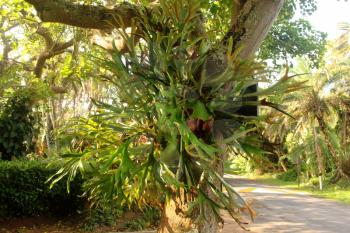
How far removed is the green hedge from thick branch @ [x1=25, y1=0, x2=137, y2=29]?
16.4 ft

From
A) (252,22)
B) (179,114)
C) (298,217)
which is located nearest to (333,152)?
(298,217)

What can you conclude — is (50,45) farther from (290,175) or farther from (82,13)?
(290,175)

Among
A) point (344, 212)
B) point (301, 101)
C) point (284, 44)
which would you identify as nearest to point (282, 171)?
point (301, 101)

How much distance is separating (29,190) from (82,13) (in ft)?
18.3

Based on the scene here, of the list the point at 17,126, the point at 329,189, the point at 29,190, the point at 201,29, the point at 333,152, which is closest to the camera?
the point at 201,29

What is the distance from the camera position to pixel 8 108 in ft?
40.1

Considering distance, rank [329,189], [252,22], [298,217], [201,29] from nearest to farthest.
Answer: [252,22] → [201,29] → [298,217] → [329,189]

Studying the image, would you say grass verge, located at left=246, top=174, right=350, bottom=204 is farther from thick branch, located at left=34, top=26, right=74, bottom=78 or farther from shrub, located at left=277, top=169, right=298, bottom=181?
thick branch, located at left=34, top=26, right=74, bottom=78

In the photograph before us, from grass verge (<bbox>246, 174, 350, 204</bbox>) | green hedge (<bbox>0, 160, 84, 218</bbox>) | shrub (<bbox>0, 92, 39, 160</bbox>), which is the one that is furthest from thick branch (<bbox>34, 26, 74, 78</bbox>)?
grass verge (<bbox>246, 174, 350, 204</bbox>)

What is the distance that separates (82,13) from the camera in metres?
4.92

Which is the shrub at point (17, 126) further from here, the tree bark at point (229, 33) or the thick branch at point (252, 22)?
the thick branch at point (252, 22)

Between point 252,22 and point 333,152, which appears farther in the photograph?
point 333,152

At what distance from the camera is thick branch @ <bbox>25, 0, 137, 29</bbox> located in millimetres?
4840

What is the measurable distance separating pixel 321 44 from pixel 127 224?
923 cm
